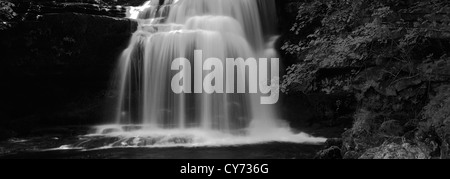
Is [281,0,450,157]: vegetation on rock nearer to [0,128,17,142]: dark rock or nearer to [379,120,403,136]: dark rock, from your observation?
[379,120,403,136]: dark rock

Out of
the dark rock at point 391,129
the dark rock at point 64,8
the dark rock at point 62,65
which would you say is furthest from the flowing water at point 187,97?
the dark rock at point 391,129

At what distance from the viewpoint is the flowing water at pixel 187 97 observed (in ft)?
37.0

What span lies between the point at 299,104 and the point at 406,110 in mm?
5011

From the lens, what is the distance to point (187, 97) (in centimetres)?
1170

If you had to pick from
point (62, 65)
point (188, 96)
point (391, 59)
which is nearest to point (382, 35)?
point (391, 59)

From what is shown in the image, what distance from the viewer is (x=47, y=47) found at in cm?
1190

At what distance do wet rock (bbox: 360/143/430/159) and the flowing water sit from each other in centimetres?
444

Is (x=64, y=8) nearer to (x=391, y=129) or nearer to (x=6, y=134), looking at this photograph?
(x=6, y=134)

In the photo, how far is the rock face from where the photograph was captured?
11.7m

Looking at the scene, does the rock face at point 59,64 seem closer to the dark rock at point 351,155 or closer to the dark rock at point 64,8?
the dark rock at point 64,8

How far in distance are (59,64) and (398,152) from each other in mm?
10244

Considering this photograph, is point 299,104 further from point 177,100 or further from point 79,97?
point 79,97

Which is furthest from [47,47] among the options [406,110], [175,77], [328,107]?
[406,110]

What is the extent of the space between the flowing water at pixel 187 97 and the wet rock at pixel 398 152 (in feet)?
14.6
